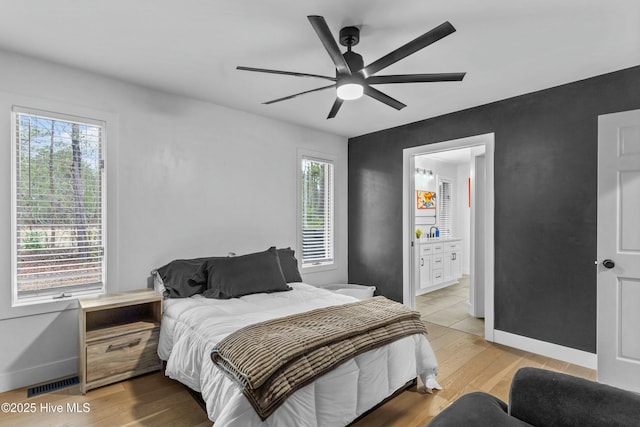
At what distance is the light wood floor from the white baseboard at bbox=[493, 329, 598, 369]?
75 mm

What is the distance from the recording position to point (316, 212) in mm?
4773

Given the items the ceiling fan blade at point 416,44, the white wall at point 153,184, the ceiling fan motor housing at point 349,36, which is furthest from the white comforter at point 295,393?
the ceiling fan motor housing at point 349,36

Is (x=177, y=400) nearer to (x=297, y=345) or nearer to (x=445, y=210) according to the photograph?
(x=297, y=345)

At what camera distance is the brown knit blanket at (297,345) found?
5.34 ft

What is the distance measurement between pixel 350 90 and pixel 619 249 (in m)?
2.39

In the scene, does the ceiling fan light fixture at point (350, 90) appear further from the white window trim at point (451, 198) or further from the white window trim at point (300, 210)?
the white window trim at point (451, 198)

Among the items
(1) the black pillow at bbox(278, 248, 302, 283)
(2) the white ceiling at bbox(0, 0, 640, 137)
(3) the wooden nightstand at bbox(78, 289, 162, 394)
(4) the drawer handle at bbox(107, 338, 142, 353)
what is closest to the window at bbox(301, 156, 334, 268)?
(1) the black pillow at bbox(278, 248, 302, 283)

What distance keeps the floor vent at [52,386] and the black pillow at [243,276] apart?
1.15 m

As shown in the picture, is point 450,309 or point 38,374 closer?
point 38,374

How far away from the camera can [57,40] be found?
7.79 ft

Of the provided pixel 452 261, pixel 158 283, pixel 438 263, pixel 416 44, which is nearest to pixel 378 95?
pixel 416 44

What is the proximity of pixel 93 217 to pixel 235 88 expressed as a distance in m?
1.72

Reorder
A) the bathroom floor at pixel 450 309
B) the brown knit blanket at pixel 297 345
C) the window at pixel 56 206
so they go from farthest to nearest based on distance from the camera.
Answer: the bathroom floor at pixel 450 309
the window at pixel 56 206
the brown knit blanket at pixel 297 345

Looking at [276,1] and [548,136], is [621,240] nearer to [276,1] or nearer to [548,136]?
[548,136]
